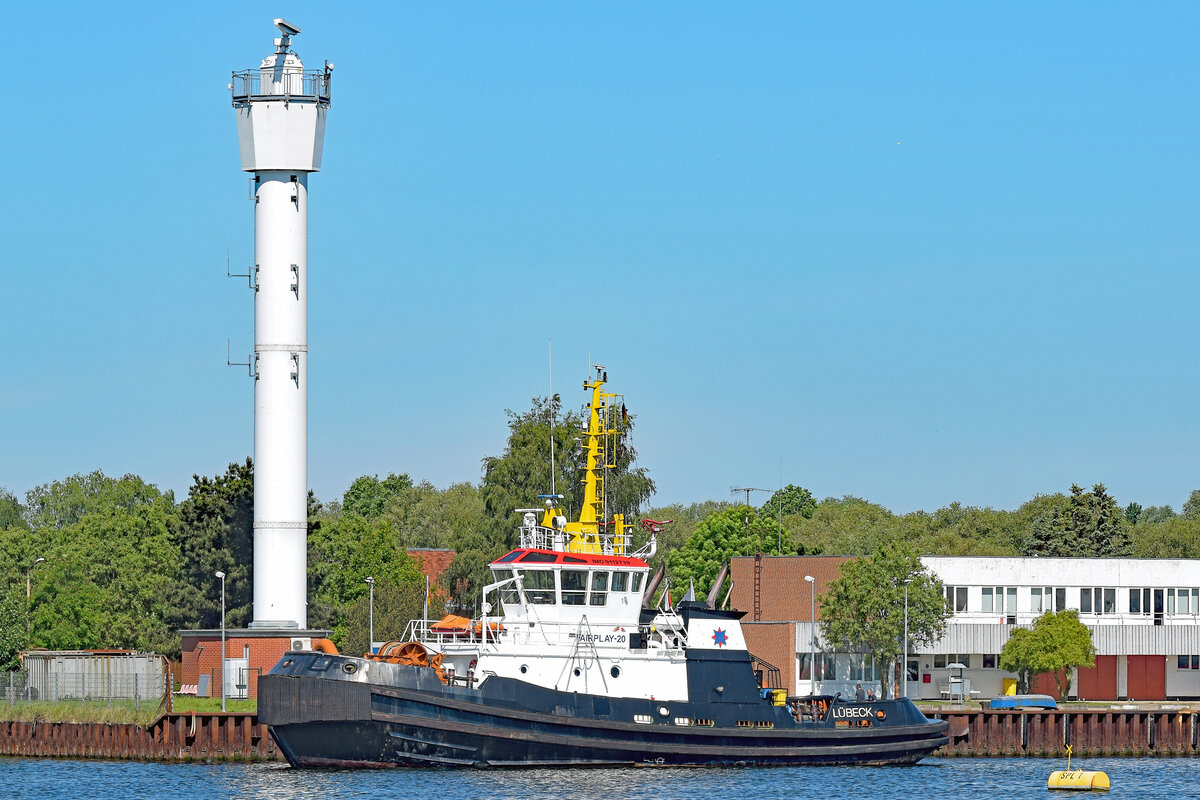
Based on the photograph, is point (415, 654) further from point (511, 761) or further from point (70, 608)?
point (70, 608)

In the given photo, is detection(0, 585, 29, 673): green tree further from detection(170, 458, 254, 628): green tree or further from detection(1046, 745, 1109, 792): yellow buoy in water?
detection(1046, 745, 1109, 792): yellow buoy in water

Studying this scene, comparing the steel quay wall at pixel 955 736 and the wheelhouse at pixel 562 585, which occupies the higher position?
the wheelhouse at pixel 562 585

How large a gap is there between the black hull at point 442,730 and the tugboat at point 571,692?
38mm

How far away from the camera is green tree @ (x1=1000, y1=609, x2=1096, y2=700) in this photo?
8331 cm

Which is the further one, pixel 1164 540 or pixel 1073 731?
pixel 1164 540

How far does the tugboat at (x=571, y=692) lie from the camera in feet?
160

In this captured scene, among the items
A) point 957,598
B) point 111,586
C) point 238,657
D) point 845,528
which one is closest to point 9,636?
point 238,657

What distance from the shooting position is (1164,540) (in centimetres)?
13838

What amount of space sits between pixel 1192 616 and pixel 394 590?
4094 centimetres

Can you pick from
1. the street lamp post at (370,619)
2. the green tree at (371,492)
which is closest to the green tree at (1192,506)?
the green tree at (371,492)

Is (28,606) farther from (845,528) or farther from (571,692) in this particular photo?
(845,528)

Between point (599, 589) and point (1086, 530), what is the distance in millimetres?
83618

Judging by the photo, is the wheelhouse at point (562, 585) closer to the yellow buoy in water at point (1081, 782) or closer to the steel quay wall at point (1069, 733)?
the yellow buoy in water at point (1081, 782)

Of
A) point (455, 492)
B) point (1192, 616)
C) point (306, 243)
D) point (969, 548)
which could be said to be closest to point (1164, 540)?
point (969, 548)
